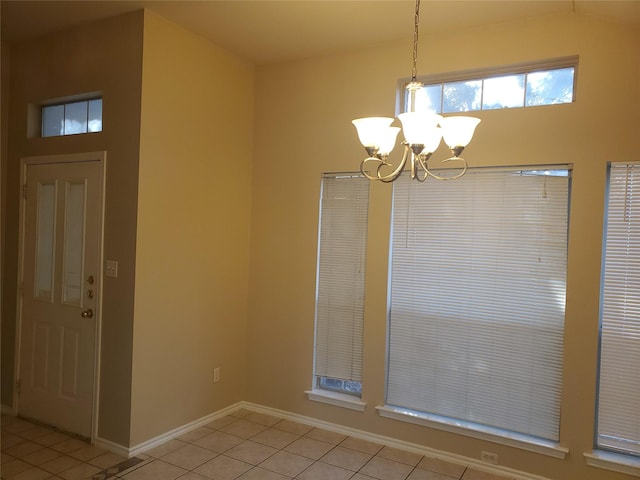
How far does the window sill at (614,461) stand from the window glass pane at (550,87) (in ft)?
7.16

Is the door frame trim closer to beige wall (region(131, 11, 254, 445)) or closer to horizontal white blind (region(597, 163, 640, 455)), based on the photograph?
beige wall (region(131, 11, 254, 445))

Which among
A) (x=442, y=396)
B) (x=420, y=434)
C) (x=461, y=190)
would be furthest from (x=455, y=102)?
(x=420, y=434)

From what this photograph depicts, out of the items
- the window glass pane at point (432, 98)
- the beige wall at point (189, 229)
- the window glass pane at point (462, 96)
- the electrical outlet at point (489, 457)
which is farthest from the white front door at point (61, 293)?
the electrical outlet at point (489, 457)

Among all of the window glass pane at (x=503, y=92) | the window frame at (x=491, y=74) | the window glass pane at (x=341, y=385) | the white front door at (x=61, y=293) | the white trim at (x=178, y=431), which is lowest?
the white trim at (x=178, y=431)

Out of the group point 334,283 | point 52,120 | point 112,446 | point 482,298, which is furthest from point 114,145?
point 482,298

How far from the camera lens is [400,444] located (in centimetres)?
337

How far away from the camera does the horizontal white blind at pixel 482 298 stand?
296cm

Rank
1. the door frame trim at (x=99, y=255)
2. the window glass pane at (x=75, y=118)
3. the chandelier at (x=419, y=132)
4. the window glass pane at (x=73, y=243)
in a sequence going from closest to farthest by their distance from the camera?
the chandelier at (x=419, y=132) → the door frame trim at (x=99, y=255) → the window glass pane at (x=73, y=243) → the window glass pane at (x=75, y=118)

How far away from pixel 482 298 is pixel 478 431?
0.89m

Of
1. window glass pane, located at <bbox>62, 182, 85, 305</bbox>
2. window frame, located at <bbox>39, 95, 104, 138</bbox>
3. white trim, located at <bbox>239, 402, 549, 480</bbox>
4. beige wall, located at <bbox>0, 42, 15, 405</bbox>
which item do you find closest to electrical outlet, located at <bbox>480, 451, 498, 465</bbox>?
white trim, located at <bbox>239, 402, 549, 480</bbox>

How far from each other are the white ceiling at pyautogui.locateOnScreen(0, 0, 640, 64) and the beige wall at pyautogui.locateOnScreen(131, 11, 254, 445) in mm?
262

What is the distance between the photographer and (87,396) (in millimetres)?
3332

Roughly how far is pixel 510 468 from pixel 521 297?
1.12m

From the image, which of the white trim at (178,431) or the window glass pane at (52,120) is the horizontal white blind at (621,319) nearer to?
the white trim at (178,431)
